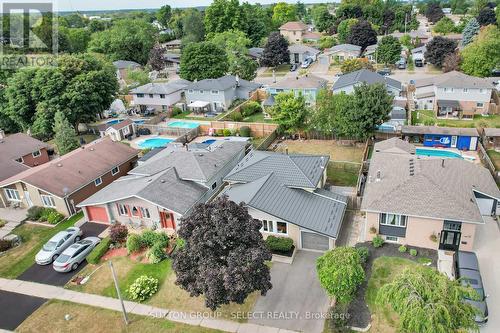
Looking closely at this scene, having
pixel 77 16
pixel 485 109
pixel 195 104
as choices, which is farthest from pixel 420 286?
pixel 77 16

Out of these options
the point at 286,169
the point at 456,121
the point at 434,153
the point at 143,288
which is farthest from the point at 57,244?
the point at 456,121

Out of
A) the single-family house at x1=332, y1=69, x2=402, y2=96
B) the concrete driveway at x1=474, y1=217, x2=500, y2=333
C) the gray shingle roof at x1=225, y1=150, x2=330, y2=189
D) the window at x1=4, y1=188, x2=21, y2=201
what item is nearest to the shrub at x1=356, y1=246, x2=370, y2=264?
the gray shingle roof at x1=225, y1=150, x2=330, y2=189

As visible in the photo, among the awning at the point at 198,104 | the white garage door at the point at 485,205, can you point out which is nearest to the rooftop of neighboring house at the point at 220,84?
the awning at the point at 198,104

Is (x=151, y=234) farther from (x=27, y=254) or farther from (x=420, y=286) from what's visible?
(x=420, y=286)

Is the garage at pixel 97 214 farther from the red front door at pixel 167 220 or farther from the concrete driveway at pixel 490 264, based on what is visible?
the concrete driveway at pixel 490 264

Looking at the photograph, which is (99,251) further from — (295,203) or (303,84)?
(303,84)

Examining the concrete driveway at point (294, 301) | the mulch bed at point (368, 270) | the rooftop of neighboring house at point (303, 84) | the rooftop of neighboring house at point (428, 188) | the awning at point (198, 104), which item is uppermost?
the rooftop of neighboring house at point (303, 84)

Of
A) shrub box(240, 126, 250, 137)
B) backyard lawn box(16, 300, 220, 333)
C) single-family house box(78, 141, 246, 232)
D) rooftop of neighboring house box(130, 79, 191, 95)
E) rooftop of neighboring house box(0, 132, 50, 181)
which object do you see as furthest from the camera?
rooftop of neighboring house box(130, 79, 191, 95)

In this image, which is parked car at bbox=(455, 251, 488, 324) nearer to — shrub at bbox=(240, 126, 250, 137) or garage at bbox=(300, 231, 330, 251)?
garage at bbox=(300, 231, 330, 251)
